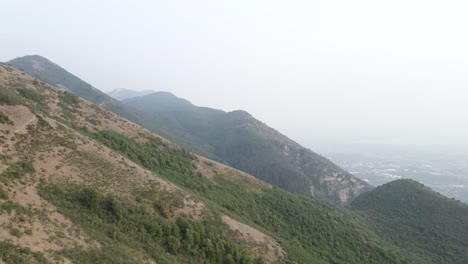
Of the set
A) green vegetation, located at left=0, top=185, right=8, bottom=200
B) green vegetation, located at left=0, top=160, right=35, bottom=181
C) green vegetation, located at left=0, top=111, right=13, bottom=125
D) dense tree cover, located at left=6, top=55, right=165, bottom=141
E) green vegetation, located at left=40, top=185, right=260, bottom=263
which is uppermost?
dense tree cover, located at left=6, top=55, right=165, bottom=141

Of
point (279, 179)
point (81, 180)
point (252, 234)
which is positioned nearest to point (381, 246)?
point (252, 234)

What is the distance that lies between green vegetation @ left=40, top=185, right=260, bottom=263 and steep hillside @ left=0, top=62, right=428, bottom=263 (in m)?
0.08

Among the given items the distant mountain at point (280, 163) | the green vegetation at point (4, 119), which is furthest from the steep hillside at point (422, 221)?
the green vegetation at point (4, 119)

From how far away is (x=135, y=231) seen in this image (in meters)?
25.0

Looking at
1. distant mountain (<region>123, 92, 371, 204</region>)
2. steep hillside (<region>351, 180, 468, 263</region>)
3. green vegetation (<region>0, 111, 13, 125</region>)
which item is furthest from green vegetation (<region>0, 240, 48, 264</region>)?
distant mountain (<region>123, 92, 371, 204</region>)

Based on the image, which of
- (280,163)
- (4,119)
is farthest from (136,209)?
(280,163)

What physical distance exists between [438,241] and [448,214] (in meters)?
11.9

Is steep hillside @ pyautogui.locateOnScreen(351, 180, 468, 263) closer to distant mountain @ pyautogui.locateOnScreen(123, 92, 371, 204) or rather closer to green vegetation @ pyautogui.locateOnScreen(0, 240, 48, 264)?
distant mountain @ pyautogui.locateOnScreen(123, 92, 371, 204)

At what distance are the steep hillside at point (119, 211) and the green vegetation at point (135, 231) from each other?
0.26 ft

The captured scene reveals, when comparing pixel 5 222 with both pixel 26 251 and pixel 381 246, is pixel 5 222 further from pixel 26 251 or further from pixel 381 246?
pixel 381 246

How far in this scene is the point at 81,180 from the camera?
1071 inches

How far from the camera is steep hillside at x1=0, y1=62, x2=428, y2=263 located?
66.2 ft

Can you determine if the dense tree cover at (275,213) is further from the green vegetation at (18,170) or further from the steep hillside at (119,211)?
the green vegetation at (18,170)

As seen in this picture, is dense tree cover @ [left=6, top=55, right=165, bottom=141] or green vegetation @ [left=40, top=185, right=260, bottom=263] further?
dense tree cover @ [left=6, top=55, right=165, bottom=141]
